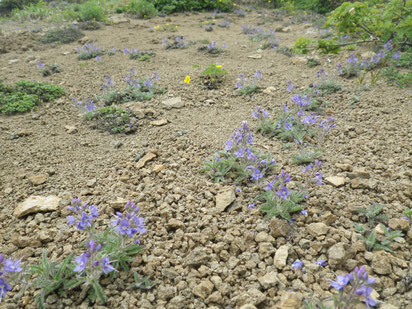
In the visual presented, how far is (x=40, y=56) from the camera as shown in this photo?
7254mm

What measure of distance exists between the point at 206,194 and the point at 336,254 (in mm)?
1197

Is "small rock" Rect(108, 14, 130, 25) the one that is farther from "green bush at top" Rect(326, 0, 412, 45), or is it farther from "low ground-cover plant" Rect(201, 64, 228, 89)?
"green bush at top" Rect(326, 0, 412, 45)

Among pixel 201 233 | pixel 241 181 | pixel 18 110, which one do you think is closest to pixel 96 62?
pixel 18 110

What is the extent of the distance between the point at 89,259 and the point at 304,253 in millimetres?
1475

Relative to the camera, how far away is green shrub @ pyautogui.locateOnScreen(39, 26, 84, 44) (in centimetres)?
854

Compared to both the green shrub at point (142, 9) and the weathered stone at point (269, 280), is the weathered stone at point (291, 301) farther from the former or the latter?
the green shrub at point (142, 9)

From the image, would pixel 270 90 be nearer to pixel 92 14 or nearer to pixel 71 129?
pixel 71 129

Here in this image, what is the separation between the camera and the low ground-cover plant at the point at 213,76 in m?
5.20

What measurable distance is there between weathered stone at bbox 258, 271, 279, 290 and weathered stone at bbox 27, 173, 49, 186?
95.6 inches

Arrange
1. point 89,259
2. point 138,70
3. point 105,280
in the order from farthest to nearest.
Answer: point 138,70 < point 105,280 < point 89,259

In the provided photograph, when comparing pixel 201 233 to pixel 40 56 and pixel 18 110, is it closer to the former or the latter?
pixel 18 110

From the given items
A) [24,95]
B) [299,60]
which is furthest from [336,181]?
[24,95]

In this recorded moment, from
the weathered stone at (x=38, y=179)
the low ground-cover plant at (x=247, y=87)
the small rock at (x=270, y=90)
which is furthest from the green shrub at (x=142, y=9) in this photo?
the weathered stone at (x=38, y=179)

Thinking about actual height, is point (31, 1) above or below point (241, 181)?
above
